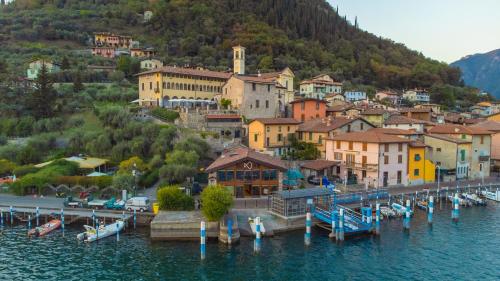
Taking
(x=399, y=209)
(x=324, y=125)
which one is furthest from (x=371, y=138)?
(x=324, y=125)

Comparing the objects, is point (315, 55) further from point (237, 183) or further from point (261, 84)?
point (237, 183)

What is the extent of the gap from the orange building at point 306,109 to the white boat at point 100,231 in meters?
40.2

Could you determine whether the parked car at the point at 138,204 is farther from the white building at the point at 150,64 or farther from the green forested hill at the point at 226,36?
the green forested hill at the point at 226,36

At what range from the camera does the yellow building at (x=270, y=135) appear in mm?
57597

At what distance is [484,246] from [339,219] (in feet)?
38.8

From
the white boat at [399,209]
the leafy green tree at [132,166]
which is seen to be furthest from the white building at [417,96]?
the leafy green tree at [132,166]

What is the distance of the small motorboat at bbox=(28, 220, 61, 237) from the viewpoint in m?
37.0

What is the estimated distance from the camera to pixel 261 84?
6888cm

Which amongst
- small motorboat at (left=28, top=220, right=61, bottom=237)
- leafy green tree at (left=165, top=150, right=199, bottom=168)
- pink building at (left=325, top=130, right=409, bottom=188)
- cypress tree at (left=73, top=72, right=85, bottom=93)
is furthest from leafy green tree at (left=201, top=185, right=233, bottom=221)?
cypress tree at (left=73, top=72, right=85, bottom=93)

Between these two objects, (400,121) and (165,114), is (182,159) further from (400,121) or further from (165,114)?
(400,121)

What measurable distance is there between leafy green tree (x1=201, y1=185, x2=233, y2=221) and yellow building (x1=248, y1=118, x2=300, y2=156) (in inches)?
889

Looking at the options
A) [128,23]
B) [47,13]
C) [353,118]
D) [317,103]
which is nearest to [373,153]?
[353,118]

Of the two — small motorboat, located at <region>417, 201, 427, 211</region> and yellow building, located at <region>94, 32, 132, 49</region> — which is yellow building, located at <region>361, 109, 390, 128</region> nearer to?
small motorboat, located at <region>417, 201, 427, 211</region>

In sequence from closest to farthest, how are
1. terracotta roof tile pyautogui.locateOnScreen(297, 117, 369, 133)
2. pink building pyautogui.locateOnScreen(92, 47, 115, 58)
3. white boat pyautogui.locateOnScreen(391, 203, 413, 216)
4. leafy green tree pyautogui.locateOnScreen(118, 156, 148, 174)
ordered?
white boat pyautogui.locateOnScreen(391, 203, 413, 216), leafy green tree pyautogui.locateOnScreen(118, 156, 148, 174), terracotta roof tile pyautogui.locateOnScreen(297, 117, 369, 133), pink building pyautogui.locateOnScreen(92, 47, 115, 58)
